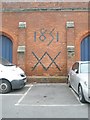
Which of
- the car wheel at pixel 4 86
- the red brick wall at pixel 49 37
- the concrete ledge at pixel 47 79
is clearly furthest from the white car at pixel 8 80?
the red brick wall at pixel 49 37

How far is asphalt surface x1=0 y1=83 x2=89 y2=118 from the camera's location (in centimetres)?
715

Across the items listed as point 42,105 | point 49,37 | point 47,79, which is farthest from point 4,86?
point 49,37

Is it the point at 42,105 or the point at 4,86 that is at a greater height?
the point at 4,86

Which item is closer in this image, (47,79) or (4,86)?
(4,86)

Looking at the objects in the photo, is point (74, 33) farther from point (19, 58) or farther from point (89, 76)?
point (89, 76)

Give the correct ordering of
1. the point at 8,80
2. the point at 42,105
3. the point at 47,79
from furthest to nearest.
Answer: the point at 47,79 → the point at 8,80 → the point at 42,105

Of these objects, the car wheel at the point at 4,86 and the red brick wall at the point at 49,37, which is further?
the red brick wall at the point at 49,37

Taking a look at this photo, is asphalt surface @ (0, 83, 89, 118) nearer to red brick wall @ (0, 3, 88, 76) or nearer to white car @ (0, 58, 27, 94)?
white car @ (0, 58, 27, 94)

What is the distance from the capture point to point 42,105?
8422mm

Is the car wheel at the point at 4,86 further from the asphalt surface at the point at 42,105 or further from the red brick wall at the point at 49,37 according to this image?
the red brick wall at the point at 49,37

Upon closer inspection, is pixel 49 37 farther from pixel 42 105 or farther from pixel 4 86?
pixel 42 105

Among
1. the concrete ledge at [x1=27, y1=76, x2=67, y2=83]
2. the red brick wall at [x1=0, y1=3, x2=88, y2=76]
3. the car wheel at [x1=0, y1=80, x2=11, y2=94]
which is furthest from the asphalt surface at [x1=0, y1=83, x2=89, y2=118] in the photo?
the red brick wall at [x1=0, y1=3, x2=88, y2=76]

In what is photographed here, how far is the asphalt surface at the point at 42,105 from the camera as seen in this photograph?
715cm

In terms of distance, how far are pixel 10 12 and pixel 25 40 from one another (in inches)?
87.9
